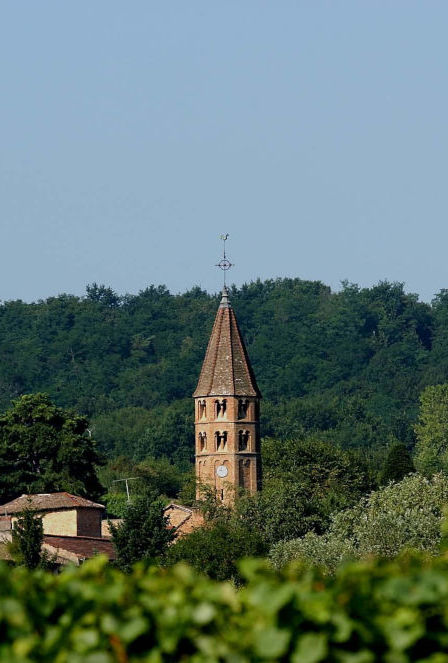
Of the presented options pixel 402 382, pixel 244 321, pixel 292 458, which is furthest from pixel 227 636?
pixel 244 321

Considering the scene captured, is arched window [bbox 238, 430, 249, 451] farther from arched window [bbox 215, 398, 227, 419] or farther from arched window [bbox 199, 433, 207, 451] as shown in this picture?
arched window [bbox 199, 433, 207, 451]

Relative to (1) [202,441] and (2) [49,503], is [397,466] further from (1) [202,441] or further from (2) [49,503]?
(2) [49,503]

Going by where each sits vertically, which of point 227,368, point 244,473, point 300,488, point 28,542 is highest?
point 227,368

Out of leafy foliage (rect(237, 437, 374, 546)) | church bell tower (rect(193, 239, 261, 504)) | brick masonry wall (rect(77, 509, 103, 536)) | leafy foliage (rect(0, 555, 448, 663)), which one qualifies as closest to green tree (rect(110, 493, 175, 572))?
leafy foliage (rect(237, 437, 374, 546))

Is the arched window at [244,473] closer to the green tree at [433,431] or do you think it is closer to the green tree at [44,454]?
the green tree at [44,454]

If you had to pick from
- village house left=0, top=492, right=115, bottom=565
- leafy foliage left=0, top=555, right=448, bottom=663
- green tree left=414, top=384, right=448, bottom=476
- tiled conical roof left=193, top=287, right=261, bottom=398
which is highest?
green tree left=414, top=384, right=448, bottom=476

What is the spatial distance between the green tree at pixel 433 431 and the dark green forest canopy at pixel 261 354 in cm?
941

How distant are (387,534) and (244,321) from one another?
10994cm

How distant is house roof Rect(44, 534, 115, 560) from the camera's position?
54.4m

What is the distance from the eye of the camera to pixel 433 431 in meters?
109

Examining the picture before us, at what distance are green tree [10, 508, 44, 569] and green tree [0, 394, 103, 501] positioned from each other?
18740 mm

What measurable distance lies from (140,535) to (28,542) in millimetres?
5369

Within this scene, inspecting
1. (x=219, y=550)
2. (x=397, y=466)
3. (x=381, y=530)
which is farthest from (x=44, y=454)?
(x=381, y=530)

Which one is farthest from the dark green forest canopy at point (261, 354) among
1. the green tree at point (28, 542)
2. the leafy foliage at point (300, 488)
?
the green tree at point (28, 542)
